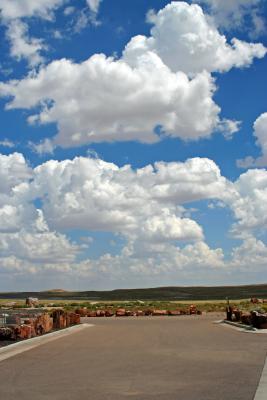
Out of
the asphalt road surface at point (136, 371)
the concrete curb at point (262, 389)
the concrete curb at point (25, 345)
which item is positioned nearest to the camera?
the concrete curb at point (262, 389)

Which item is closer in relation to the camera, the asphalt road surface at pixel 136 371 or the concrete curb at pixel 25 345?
the asphalt road surface at pixel 136 371

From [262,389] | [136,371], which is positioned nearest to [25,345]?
[136,371]

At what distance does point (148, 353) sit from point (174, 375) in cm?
510

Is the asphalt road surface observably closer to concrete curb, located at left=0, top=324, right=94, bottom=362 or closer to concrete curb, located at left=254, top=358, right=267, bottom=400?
concrete curb, located at left=254, top=358, right=267, bottom=400

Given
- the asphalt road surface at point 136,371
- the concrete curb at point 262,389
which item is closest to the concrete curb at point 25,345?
the asphalt road surface at point 136,371

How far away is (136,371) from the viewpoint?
1412 cm

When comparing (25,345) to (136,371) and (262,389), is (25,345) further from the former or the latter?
(262,389)

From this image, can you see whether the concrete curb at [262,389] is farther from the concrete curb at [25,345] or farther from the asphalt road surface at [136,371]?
the concrete curb at [25,345]

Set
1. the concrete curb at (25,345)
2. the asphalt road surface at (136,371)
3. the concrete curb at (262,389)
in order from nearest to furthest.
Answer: the concrete curb at (262,389), the asphalt road surface at (136,371), the concrete curb at (25,345)

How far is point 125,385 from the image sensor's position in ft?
39.4

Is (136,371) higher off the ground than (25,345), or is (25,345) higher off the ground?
(25,345)

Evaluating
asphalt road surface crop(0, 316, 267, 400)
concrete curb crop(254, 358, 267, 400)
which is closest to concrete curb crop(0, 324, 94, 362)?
asphalt road surface crop(0, 316, 267, 400)

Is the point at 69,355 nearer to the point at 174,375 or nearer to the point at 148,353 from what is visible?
the point at 148,353

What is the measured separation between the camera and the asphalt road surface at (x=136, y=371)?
11.0 meters
